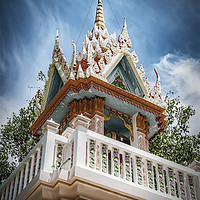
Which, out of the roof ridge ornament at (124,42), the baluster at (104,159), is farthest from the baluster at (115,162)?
the roof ridge ornament at (124,42)

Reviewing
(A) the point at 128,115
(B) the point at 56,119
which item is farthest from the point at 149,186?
(B) the point at 56,119

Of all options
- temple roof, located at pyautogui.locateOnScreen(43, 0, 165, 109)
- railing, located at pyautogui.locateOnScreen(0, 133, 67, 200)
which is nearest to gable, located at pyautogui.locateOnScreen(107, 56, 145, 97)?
temple roof, located at pyautogui.locateOnScreen(43, 0, 165, 109)

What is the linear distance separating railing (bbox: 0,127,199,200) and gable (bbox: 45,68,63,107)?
11.9 ft

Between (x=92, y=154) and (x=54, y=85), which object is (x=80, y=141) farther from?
(x=54, y=85)

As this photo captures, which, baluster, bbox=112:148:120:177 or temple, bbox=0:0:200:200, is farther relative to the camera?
baluster, bbox=112:148:120:177

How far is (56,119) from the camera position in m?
10.8

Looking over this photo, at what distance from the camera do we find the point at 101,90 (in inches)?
385

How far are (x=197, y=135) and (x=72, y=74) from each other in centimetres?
778

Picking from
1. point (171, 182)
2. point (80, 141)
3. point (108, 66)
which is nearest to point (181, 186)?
point (171, 182)

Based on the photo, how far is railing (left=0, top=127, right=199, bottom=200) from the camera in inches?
265

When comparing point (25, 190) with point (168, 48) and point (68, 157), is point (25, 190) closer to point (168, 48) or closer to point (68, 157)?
point (68, 157)

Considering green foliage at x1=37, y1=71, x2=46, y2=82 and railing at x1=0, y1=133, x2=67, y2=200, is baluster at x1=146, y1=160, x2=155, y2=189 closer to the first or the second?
railing at x1=0, y1=133, x2=67, y2=200

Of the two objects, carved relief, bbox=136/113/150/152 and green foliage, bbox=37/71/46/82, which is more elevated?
green foliage, bbox=37/71/46/82

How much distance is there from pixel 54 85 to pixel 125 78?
2011mm
